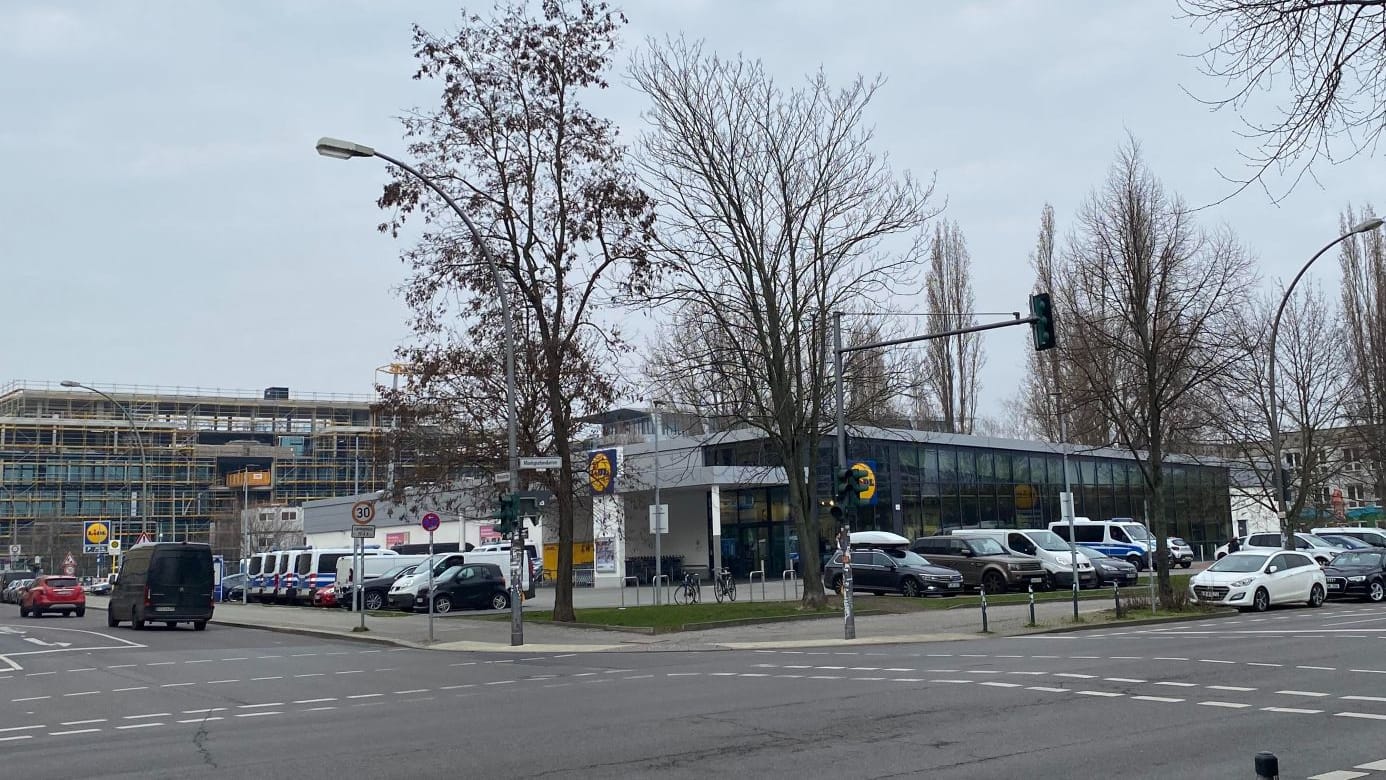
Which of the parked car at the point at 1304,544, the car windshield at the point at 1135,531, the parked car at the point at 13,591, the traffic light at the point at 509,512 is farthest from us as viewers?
the parked car at the point at 13,591

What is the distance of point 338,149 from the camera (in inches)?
874

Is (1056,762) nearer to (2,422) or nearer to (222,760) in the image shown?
(222,760)

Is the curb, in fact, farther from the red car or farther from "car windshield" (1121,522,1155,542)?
the red car

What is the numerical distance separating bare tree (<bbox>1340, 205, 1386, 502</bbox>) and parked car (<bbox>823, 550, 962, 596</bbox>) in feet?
58.5

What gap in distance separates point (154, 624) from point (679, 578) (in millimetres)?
23893

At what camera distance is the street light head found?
2208 centimetres

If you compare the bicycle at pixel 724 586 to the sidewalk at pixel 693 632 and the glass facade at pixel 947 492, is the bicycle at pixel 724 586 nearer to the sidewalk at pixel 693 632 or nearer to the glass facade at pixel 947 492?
the sidewalk at pixel 693 632

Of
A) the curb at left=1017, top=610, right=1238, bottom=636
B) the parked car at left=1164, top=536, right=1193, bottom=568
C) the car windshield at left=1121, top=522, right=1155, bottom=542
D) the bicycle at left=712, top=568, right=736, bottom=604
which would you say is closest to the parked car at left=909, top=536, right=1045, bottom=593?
the bicycle at left=712, top=568, right=736, bottom=604

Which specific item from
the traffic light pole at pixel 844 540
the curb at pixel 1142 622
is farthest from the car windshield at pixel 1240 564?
the traffic light pole at pixel 844 540

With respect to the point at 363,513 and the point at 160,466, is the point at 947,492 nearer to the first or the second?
the point at 363,513

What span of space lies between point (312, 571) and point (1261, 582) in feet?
113

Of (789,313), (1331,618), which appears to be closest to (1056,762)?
(1331,618)

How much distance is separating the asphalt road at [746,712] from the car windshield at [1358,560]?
48.0 feet

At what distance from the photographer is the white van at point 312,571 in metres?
46.7
